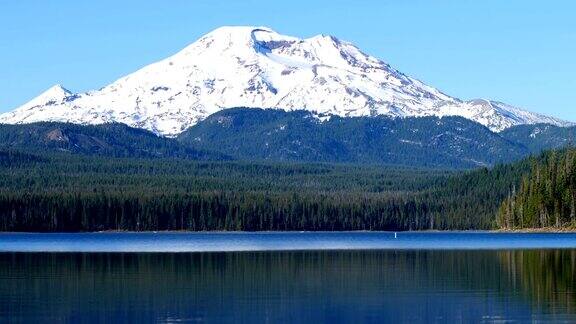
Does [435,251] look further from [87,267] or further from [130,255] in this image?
[87,267]

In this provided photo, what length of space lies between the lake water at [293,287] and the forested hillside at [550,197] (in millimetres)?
40483

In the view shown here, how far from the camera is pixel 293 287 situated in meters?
64.0

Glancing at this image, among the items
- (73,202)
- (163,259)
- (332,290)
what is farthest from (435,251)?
(73,202)

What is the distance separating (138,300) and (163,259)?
1289 inches

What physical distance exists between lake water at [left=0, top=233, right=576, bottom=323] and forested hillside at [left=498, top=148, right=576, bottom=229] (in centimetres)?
4048

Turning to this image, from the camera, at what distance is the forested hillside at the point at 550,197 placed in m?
136

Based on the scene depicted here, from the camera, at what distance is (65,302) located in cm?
5722

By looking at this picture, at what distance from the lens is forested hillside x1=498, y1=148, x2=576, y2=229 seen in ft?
445

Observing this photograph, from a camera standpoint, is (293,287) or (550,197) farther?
(550,197)

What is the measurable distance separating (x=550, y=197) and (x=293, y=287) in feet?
253

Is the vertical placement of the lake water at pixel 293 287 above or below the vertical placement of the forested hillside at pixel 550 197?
below

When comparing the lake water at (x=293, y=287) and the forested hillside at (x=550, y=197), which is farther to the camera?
the forested hillside at (x=550, y=197)

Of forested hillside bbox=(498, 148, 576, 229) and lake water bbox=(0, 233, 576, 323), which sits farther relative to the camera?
forested hillside bbox=(498, 148, 576, 229)

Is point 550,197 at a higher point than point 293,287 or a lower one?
higher
